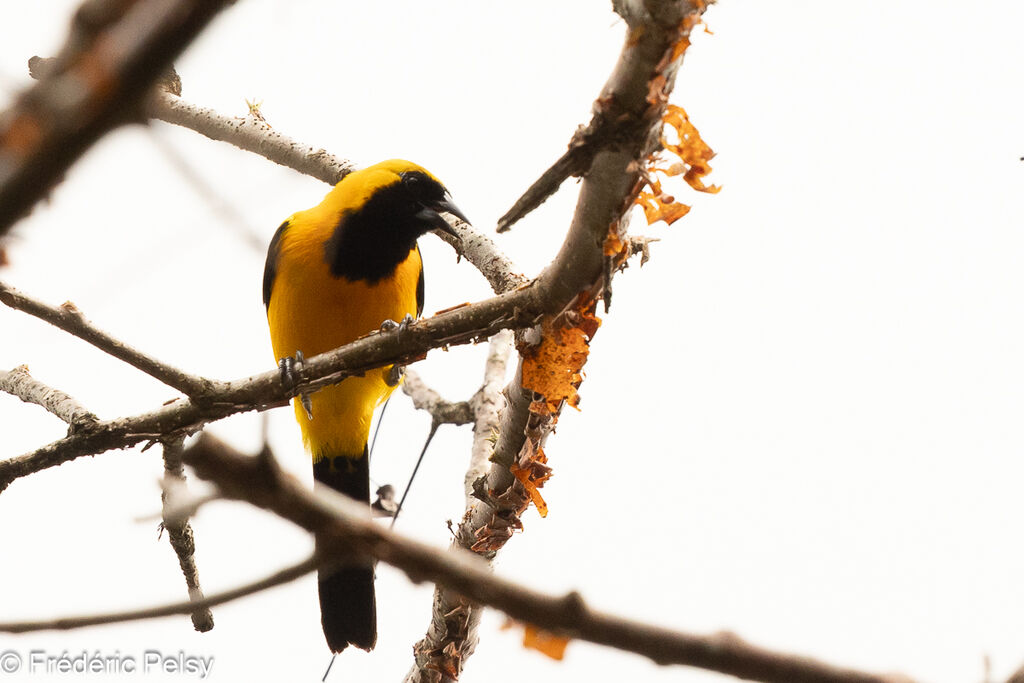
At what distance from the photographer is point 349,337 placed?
3455mm

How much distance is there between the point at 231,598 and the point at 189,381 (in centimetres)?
153

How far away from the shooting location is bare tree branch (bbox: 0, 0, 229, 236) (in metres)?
0.43

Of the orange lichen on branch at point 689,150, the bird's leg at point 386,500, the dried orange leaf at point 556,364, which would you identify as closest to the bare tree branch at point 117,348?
the dried orange leaf at point 556,364

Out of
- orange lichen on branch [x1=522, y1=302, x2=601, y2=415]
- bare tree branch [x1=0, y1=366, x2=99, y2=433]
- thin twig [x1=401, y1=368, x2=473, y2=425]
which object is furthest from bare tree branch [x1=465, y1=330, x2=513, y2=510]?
bare tree branch [x1=0, y1=366, x2=99, y2=433]

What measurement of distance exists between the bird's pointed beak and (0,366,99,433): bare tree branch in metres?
1.46

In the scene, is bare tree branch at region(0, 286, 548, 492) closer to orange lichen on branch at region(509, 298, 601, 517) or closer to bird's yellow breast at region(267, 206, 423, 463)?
orange lichen on branch at region(509, 298, 601, 517)

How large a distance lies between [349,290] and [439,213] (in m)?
0.50

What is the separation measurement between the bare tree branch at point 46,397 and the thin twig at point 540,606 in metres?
1.86

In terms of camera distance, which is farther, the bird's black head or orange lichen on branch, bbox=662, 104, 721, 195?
the bird's black head

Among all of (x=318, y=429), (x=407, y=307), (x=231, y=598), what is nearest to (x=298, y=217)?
(x=407, y=307)

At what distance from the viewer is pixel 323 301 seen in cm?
339

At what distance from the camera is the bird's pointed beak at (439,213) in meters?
3.51

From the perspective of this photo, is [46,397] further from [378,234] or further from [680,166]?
[680,166]

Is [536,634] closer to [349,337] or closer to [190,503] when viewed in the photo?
[190,503]
